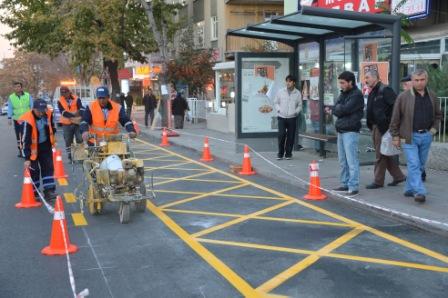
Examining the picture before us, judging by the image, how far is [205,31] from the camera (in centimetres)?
3234

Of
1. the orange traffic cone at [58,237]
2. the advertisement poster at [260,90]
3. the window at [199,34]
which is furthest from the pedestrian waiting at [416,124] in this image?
the window at [199,34]

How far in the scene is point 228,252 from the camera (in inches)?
237

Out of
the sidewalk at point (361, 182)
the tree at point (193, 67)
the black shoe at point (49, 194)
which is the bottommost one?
the sidewalk at point (361, 182)

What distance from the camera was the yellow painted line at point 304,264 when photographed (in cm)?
502

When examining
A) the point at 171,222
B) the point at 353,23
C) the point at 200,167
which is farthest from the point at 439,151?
the point at 171,222

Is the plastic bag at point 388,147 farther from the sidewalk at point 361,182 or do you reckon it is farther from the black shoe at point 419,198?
the black shoe at point 419,198

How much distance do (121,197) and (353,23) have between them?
616 cm

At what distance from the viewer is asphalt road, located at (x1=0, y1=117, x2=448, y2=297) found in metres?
5.00

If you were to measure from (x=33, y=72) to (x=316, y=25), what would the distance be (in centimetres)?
7473

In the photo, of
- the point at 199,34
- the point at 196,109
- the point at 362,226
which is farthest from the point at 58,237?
the point at 199,34

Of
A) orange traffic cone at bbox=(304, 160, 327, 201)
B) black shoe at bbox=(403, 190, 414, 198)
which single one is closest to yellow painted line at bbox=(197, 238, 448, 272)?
orange traffic cone at bbox=(304, 160, 327, 201)

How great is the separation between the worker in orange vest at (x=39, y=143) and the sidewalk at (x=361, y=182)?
13.4 feet

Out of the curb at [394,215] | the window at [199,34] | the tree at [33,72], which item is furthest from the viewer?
the tree at [33,72]

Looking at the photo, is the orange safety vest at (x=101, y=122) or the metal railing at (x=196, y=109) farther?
the metal railing at (x=196, y=109)
